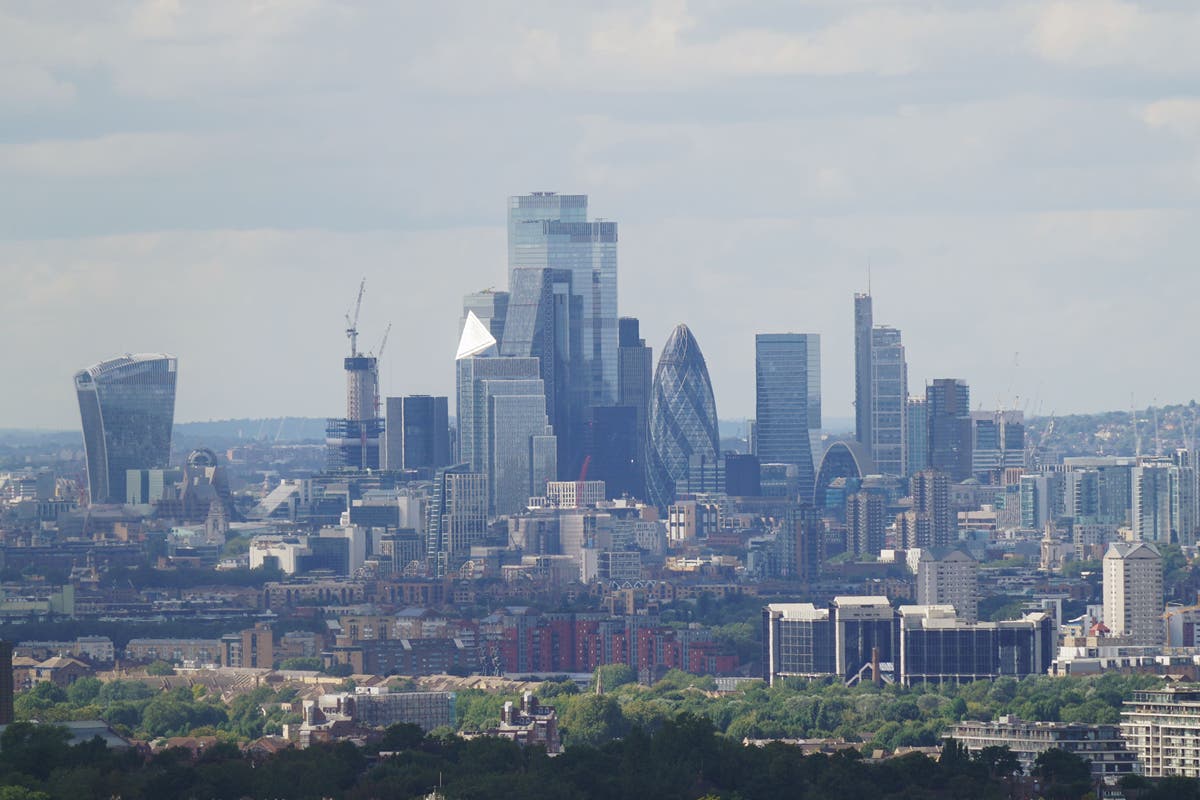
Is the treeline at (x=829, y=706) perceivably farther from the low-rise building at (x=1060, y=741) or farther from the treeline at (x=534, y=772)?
the treeline at (x=534, y=772)

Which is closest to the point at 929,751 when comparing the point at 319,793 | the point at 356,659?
the point at 319,793

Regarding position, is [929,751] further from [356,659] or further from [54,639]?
[54,639]

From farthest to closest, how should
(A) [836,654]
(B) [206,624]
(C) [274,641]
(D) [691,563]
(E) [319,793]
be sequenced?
(D) [691,563] < (B) [206,624] < (C) [274,641] < (A) [836,654] < (E) [319,793]

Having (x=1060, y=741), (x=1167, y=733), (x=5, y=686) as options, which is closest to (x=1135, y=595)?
(x=1060, y=741)

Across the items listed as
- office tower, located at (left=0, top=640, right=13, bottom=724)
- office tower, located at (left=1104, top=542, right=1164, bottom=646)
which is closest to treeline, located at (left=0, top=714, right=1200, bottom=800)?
office tower, located at (left=0, top=640, right=13, bottom=724)

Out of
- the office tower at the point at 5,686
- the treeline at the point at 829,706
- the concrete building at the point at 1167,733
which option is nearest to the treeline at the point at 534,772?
the concrete building at the point at 1167,733

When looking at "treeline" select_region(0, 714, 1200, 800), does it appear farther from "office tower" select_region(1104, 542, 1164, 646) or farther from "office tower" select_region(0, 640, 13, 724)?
"office tower" select_region(1104, 542, 1164, 646)

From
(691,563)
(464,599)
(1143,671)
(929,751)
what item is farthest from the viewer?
(691,563)
